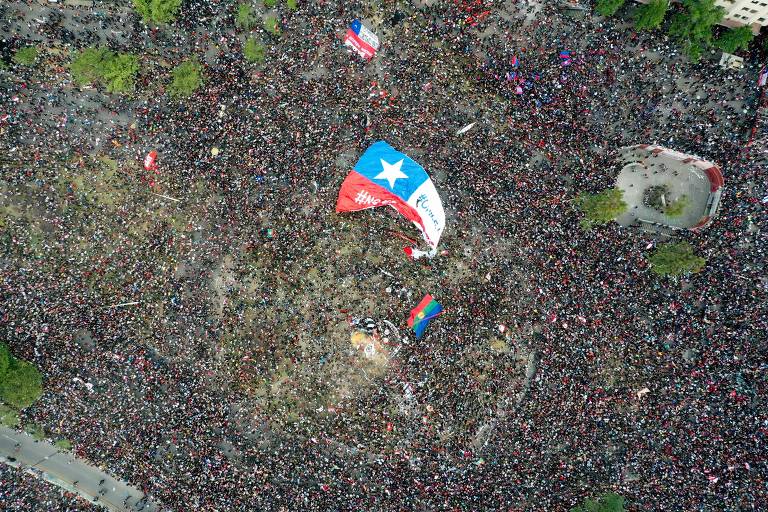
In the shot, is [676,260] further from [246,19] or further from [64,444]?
[64,444]

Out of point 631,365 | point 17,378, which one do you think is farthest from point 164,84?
point 631,365

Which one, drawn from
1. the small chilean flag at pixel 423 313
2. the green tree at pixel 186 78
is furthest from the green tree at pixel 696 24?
the green tree at pixel 186 78

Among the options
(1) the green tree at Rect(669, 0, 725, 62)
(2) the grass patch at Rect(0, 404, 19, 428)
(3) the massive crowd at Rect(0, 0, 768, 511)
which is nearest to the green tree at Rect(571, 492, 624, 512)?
(3) the massive crowd at Rect(0, 0, 768, 511)

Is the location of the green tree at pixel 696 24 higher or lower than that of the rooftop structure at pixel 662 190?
higher

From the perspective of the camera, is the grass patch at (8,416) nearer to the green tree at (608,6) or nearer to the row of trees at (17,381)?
the row of trees at (17,381)

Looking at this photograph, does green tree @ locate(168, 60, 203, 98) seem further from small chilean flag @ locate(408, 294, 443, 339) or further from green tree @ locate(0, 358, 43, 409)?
small chilean flag @ locate(408, 294, 443, 339)

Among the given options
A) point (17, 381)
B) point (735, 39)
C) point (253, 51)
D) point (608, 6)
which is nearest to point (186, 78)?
point (253, 51)

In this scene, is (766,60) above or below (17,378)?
above

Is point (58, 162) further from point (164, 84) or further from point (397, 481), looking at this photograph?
point (397, 481)
